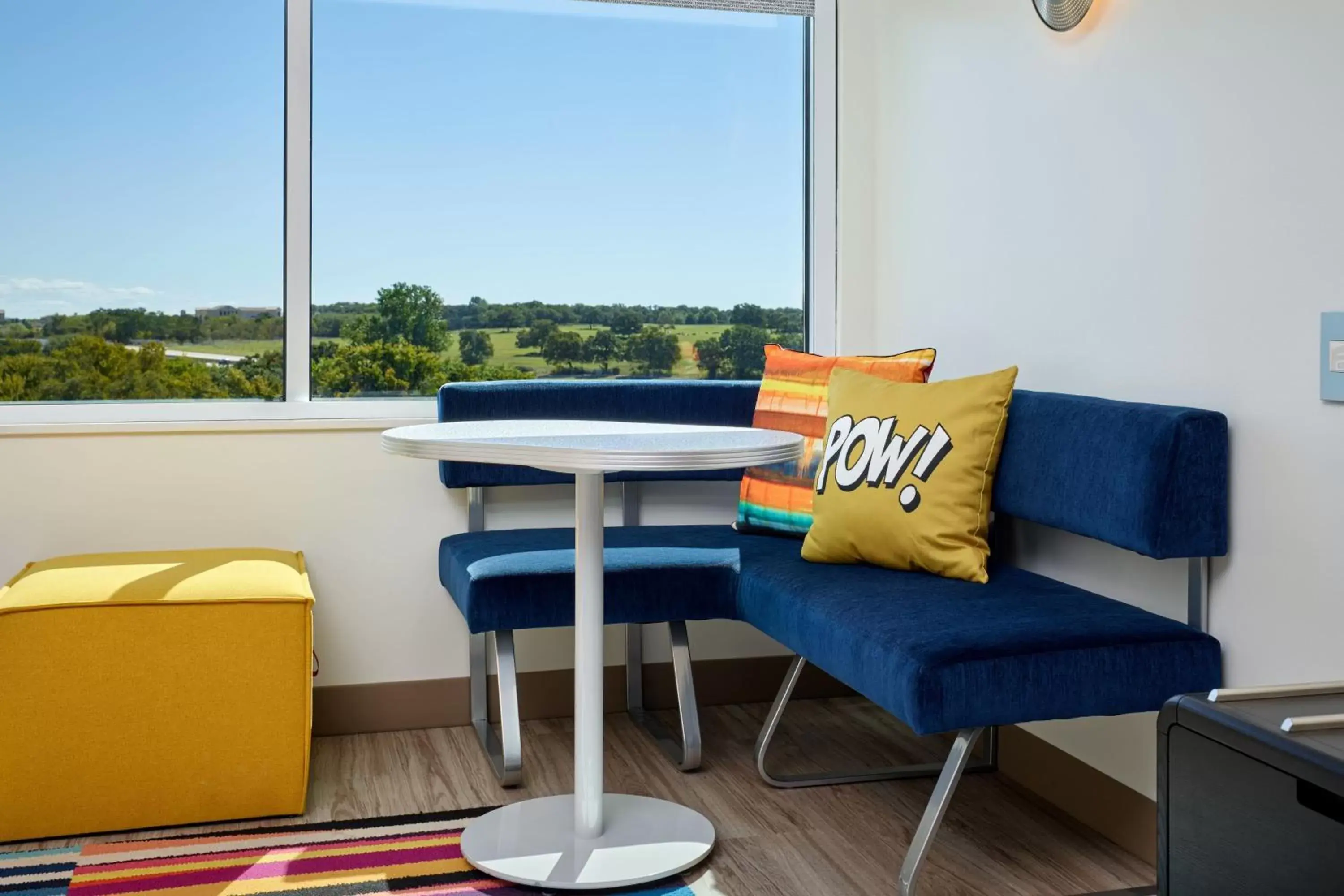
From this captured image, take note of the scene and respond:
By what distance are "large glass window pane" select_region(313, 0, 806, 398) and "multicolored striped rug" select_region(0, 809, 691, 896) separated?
1179mm

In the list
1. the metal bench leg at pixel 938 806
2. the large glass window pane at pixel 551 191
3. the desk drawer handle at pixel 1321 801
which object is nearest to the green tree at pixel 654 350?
the large glass window pane at pixel 551 191

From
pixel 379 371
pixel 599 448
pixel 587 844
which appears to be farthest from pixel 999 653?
pixel 379 371

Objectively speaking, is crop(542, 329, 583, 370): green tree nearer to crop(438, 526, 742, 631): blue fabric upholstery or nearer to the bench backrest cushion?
crop(438, 526, 742, 631): blue fabric upholstery

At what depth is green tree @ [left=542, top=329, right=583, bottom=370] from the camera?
3.33m

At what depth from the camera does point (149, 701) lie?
7.77 ft

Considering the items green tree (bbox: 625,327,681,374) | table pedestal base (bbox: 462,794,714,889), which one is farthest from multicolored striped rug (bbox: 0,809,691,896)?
green tree (bbox: 625,327,681,374)

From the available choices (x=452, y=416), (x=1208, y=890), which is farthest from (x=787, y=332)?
(x=1208, y=890)

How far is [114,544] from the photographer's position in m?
2.90

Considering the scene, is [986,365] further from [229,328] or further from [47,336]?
[47,336]

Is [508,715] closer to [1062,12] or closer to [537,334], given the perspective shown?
[537,334]

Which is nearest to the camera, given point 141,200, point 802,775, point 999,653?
point 999,653

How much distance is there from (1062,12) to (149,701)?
2.16 metres

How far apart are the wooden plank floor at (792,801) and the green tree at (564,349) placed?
92cm

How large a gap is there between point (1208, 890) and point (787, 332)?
7.46ft
